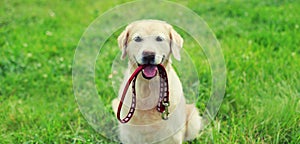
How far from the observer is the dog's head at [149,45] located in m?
2.09

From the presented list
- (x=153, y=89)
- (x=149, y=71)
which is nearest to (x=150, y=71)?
(x=149, y=71)

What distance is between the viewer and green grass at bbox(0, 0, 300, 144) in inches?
119

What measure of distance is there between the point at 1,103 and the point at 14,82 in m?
0.38

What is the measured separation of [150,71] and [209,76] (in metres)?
1.53

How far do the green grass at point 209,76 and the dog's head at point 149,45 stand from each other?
3.18 feet

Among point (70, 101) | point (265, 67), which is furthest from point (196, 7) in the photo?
point (70, 101)

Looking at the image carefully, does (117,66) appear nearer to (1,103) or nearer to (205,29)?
(205,29)

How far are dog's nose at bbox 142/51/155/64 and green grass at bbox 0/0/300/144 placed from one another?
1.10 metres

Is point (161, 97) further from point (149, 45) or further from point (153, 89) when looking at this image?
point (149, 45)

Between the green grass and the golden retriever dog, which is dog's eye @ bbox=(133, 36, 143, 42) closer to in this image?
the golden retriever dog

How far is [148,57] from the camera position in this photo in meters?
2.07

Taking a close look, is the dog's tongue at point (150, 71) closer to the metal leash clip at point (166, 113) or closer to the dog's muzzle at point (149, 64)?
the dog's muzzle at point (149, 64)

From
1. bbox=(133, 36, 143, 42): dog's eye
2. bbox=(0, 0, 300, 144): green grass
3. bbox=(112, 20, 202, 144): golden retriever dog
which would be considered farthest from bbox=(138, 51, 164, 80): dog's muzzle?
bbox=(0, 0, 300, 144): green grass

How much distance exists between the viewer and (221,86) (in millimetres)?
2762
